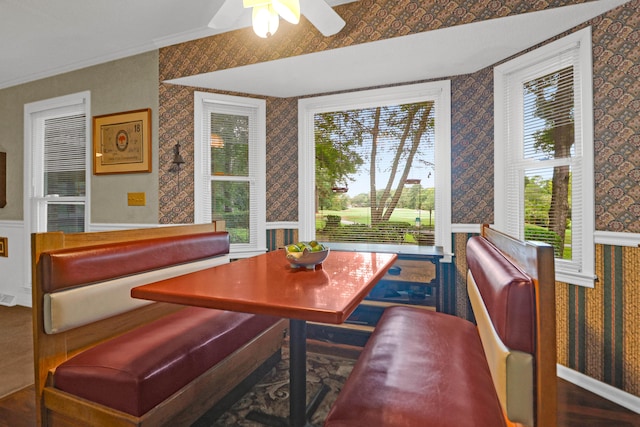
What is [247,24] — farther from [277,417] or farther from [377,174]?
[277,417]

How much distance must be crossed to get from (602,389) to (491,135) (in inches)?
79.8

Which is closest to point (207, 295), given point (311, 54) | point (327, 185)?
point (311, 54)

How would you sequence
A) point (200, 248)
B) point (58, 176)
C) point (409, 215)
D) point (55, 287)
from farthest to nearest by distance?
point (58, 176) → point (409, 215) → point (200, 248) → point (55, 287)

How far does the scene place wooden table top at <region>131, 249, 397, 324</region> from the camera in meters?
1.17

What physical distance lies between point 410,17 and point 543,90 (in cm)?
121

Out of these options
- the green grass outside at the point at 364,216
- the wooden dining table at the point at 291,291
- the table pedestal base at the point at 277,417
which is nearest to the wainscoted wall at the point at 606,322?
the green grass outside at the point at 364,216

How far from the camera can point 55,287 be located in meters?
1.57

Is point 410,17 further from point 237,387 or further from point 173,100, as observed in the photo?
point 237,387

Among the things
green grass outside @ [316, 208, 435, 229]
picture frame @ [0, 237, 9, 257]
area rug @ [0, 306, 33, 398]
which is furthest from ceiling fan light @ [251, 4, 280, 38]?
picture frame @ [0, 237, 9, 257]

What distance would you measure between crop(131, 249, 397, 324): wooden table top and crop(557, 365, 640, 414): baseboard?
1.67m

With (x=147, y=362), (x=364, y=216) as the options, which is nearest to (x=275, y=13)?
(x=147, y=362)

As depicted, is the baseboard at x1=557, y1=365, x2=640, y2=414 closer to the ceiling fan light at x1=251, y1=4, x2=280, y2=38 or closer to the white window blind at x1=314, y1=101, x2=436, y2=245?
the white window blind at x1=314, y1=101, x2=436, y2=245

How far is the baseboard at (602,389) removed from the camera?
6.86 ft

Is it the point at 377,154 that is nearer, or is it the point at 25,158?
the point at 377,154
